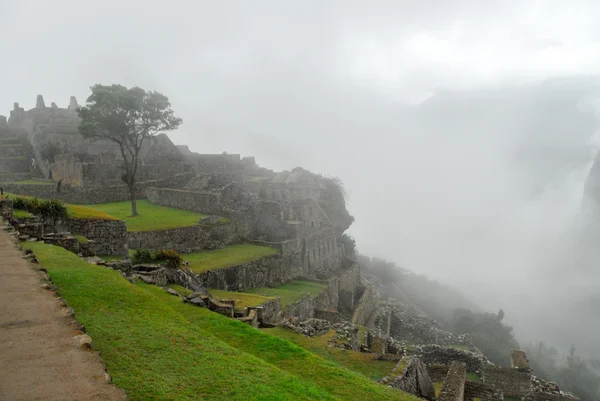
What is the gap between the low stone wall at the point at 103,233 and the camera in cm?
1886

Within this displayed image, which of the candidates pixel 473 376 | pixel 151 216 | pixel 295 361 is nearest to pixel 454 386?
pixel 295 361

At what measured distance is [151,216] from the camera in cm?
3102

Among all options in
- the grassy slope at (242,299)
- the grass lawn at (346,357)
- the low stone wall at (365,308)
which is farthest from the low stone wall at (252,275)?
the grass lawn at (346,357)

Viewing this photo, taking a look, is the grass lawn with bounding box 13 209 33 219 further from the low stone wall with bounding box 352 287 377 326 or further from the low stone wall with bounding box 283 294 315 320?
the low stone wall with bounding box 352 287 377 326

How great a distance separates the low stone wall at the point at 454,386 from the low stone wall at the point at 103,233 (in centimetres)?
1338

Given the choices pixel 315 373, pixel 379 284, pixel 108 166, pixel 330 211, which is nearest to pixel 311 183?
pixel 330 211

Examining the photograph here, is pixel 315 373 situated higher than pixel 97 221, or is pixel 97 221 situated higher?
pixel 97 221

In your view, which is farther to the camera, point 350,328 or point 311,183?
point 311,183

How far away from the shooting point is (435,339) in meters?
30.8

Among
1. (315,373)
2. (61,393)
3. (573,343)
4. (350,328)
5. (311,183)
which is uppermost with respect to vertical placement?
(311,183)

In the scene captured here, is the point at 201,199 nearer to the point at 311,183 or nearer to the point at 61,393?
the point at 311,183

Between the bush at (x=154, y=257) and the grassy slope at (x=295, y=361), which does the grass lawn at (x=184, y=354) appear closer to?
the grassy slope at (x=295, y=361)

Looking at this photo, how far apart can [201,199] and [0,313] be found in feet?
90.2

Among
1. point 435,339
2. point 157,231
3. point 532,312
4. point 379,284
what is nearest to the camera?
point 157,231
